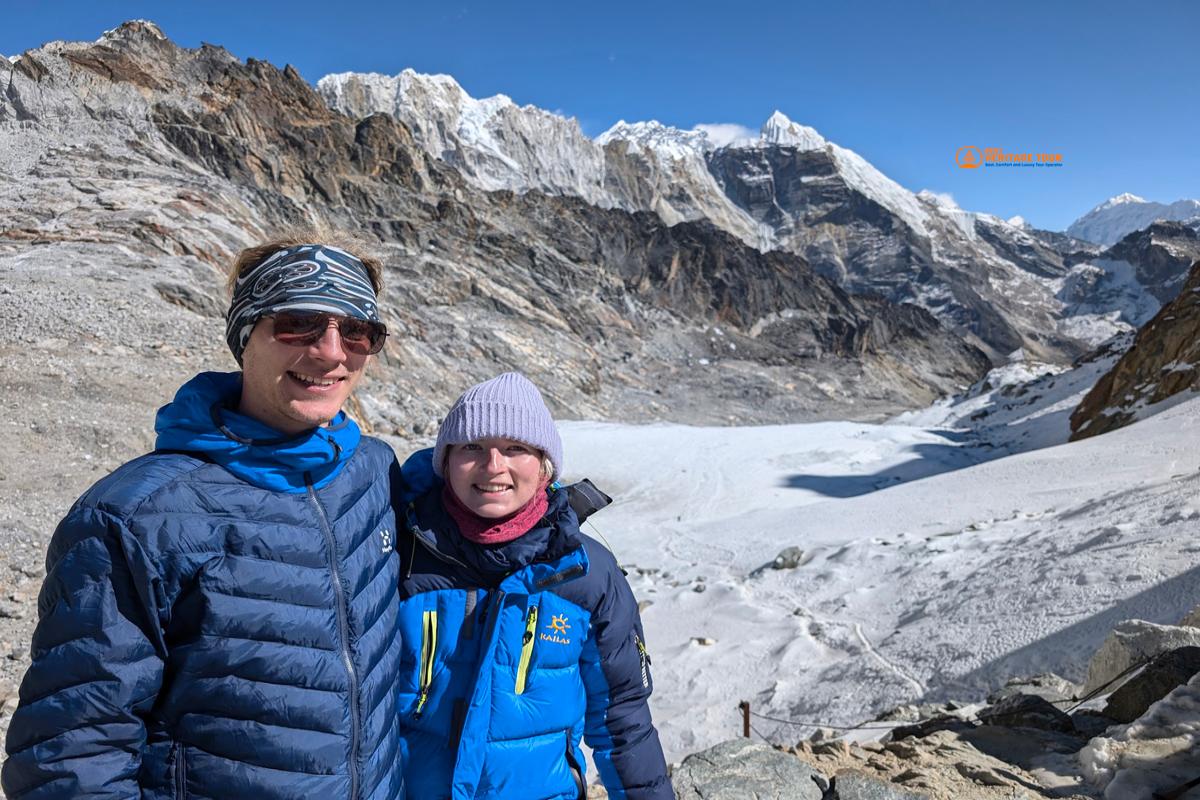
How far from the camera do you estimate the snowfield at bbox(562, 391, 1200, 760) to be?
6.15m

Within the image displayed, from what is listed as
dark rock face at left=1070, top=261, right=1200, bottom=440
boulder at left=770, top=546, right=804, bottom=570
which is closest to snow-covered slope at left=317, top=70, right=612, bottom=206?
dark rock face at left=1070, top=261, right=1200, bottom=440

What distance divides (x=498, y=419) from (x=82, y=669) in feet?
4.10

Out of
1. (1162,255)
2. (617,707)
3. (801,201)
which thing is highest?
(801,201)

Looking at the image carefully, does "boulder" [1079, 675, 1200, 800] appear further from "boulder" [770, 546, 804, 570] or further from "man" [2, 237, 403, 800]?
"boulder" [770, 546, 804, 570]

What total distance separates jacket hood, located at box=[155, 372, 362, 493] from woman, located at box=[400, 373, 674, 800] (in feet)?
1.37

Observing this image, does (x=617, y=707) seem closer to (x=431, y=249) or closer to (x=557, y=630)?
(x=557, y=630)

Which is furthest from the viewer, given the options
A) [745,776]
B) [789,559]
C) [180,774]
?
[789,559]

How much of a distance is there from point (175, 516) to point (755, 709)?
20.7ft

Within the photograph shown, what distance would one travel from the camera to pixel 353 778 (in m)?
1.86

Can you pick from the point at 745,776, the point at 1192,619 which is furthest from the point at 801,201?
the point at 745,776

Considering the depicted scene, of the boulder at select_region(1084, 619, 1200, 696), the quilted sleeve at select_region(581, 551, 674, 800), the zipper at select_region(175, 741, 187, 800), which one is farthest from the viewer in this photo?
the boulder at select_region(1084, 619, 1200, 696)

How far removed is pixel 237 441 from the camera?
69.1 inches

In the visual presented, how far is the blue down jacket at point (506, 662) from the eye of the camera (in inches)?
83.7

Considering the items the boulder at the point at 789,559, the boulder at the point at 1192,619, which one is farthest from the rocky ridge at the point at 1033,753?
the boulder at the point at 789,559
